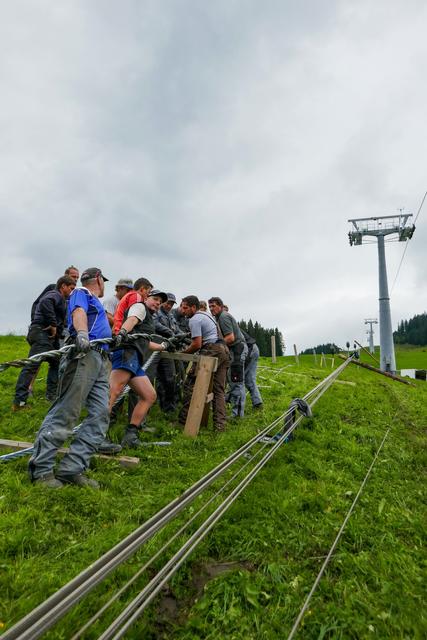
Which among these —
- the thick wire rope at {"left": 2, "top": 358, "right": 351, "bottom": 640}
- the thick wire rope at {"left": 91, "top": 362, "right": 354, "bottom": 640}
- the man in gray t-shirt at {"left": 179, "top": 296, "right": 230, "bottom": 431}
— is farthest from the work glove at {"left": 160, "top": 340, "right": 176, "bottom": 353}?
the thick wire rope at {"left": 2, "top": 358, "right": 351, "bottom": 640}

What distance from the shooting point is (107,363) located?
4660 millimetres

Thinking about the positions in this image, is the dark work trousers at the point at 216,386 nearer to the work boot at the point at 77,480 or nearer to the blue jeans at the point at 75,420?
the blue jeans at the point at 75,420

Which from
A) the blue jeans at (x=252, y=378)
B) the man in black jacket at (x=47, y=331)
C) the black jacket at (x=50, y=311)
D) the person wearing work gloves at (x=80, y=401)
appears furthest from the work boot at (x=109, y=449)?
the blue jeans at (x=252, y=378)

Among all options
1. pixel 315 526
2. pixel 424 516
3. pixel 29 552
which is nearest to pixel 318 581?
pixel 315 526

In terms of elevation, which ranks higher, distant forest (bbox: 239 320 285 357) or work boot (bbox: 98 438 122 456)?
distant forest (bbox: 239 320 285 357)

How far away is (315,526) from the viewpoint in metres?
3.60

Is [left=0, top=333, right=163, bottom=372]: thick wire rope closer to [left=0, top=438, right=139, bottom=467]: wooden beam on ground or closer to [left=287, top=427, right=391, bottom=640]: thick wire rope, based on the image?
[left=0, top=438, right=139, bottom=467]: wooden beam on ground

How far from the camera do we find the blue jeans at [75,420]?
3.95 m

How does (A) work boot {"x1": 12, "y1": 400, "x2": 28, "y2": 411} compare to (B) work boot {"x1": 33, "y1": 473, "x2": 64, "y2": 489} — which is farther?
(A) work boot {"x1": 12, "y1": 400, "x2": 28, "y2": 411}

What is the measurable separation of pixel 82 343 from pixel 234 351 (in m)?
4.45

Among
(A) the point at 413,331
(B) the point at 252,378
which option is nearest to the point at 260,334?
(B) the point at 252,378

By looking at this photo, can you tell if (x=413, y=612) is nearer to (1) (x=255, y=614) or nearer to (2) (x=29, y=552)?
(1) (x=255, y=614)

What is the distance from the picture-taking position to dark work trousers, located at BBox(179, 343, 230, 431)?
671cm

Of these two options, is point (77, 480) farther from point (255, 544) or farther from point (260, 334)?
point (260, 334)
